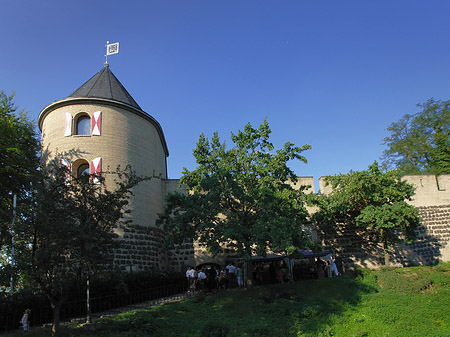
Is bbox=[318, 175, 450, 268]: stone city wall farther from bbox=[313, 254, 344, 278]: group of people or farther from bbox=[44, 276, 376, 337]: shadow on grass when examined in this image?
bbox=[44, 276, 376, 337]: shadow on grass

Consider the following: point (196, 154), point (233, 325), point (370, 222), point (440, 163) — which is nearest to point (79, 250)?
point (233, 325)

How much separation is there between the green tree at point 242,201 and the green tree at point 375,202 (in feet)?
10.9

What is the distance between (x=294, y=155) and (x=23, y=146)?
1418 cm

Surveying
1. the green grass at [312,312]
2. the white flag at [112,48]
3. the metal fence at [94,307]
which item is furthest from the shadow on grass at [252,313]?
the white flag at [112,48]

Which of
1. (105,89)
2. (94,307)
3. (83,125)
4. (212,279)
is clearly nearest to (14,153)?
(83,125)

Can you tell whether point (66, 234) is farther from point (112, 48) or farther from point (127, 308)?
point (112, 48)

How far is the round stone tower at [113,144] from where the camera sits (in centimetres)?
1819

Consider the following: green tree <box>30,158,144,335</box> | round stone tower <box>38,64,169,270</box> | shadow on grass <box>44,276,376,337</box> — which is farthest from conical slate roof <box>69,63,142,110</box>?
shadow on grass <box>44,276,376,337</box>

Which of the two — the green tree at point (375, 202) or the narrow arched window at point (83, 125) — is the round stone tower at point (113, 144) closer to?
the narrow arched window at point (83, 125)

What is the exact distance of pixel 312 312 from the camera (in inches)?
494

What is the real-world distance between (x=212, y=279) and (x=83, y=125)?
10.3 m

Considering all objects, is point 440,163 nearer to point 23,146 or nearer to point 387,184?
point 387,184

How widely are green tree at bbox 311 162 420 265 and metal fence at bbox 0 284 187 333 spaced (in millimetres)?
8686

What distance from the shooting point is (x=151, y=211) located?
65.5 ft
